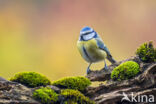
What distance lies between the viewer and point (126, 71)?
4.27m

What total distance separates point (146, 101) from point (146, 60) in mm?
872

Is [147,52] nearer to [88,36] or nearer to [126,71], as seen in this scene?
[126,71]

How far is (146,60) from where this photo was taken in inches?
180

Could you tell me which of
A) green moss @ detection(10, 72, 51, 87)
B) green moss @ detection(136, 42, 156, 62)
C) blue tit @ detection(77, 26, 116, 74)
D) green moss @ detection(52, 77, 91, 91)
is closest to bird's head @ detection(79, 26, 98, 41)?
blue tit @ detection(77, 26, 116, 74)

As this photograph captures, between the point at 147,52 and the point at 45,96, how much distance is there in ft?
6.45

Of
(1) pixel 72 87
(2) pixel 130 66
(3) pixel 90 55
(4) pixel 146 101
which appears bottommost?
(4) pixel 146 101

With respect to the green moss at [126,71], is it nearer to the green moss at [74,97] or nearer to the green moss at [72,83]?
the green moss at [72,83]

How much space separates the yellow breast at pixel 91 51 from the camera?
5312 millimetres

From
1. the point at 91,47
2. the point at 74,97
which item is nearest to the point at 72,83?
the point at 74,97

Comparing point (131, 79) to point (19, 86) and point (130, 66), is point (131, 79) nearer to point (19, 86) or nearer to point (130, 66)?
point (130, 66)

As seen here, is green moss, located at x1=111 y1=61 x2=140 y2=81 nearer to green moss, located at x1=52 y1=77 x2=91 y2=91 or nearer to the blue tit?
green moss, located at x1=52 y1=77 x2=91 y2=91

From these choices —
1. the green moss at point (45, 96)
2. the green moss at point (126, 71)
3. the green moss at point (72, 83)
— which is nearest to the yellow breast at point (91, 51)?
the green moss at point (126, 71)

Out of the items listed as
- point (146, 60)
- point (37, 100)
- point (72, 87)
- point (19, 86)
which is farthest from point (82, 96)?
point (146, 60)

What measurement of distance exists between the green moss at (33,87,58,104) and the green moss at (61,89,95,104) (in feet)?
0.48
